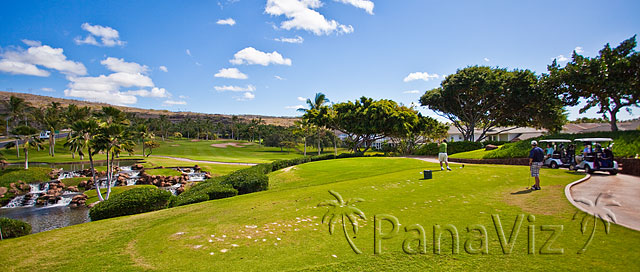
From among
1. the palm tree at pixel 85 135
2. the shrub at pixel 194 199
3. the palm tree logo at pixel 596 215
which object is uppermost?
the palm tree at pixel 85 135

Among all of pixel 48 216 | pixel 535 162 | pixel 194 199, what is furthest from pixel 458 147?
pixel 48 216

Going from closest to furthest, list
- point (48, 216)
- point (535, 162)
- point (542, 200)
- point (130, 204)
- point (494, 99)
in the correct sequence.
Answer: point (542, 200), point (535, 162), point (130, 204), point (48, 216), point (494, 99)

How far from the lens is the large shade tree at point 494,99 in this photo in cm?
4035

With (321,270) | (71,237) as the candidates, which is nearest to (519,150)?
(321,270)

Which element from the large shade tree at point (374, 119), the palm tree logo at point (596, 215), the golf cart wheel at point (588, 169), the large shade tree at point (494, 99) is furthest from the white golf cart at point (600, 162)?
the large shade tree at point (494, 99)

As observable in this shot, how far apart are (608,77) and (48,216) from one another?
1721 inches

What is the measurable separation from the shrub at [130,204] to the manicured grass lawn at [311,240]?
3.31m

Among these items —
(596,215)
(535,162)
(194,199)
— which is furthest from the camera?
(194,199)

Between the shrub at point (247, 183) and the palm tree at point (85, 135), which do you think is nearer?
the shrub at point (247, 183)

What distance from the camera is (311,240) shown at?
674 centimetres

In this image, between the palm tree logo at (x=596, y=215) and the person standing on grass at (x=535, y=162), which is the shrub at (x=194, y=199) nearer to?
the palm tree logo at (x=596, y=215)

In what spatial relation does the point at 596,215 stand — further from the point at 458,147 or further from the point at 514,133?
the point at 514,133

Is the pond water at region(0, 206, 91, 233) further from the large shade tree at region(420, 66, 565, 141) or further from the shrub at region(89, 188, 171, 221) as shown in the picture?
the large shade tree at region(420, 66, 565, 141)

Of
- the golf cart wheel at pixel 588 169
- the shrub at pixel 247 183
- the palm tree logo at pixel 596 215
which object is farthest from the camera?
the shrub at pixel 247 183
